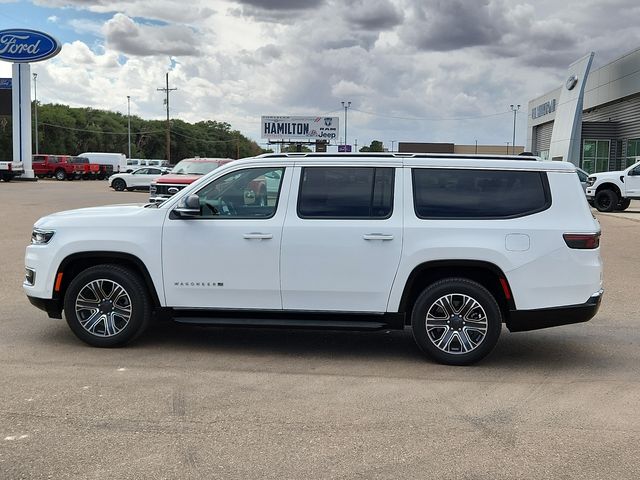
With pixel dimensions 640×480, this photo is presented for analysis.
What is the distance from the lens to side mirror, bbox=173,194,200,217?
588 cm

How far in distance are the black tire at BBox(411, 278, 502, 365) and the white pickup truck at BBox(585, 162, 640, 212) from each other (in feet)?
65.1

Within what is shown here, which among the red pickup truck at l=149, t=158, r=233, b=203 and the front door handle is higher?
the red pickup truck at l=149, t=158, r=233, b=203

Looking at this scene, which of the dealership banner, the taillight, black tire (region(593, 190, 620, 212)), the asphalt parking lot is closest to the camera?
the asphalt parking lot

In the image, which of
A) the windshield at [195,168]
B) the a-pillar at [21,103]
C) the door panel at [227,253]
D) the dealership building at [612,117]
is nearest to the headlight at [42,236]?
the door panel at [227,253]

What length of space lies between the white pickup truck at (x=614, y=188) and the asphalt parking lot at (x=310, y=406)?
18.2 meters

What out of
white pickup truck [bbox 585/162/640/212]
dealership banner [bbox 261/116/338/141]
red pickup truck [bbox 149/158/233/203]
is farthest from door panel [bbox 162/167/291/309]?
dealership banner [bbox 261/116/338/141]

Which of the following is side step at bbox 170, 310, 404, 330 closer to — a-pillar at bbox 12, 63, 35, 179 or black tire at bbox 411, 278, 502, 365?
black tire at bbox 411, 278, 502, 365

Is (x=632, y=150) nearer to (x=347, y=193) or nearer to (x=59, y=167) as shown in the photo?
(x=347, y=193)

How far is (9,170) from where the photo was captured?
151ft

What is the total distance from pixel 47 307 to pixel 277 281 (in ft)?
7.38

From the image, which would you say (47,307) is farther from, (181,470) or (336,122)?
(336,122)

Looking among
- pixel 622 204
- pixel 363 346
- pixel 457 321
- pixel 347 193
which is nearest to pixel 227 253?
pixel 347 193

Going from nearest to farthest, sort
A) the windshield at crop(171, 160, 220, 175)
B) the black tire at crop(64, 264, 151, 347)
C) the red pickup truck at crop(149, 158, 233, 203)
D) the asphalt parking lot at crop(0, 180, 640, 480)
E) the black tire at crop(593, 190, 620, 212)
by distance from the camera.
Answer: the asphalt parking lot at crop(0, 180, 640, 480) → the black tire at crop(64, 264, 151, 347) → the red pickup truck at crop(149, 158, 233, 203) → the windshield at crop(171, 160, 220, 175) → the black tire at crop(593, 190, 620, 212)

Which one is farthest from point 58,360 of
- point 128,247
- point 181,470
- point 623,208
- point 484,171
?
point 623,208
